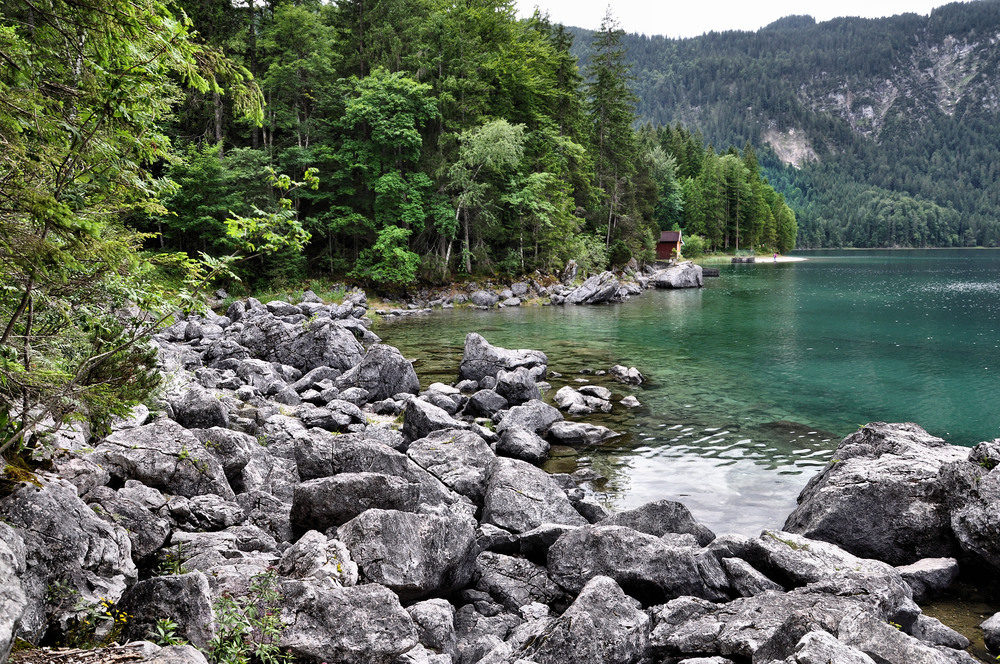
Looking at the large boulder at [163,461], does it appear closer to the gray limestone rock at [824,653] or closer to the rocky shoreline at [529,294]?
the gray limestone rock at [824,653]

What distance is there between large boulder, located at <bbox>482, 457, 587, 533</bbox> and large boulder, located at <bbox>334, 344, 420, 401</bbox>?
8950mm

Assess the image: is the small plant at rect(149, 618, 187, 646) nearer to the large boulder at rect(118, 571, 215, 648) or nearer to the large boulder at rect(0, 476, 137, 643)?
the large boulder at rect(118, 571, 215, 648)

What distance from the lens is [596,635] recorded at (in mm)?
5945

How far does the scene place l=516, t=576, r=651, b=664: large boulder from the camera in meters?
5.82

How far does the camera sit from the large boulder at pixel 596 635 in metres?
5.82

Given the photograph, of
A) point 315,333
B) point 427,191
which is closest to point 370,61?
point 427,191

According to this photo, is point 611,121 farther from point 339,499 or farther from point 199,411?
point 339,499

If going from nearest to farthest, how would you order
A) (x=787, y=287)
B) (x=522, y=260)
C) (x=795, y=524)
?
(x=795, y=524) < (x=522, y=260) < (x=787, y=287)

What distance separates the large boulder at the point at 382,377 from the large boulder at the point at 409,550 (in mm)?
11848

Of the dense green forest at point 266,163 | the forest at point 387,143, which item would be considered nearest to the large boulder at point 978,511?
the dense green forest at point 266,163

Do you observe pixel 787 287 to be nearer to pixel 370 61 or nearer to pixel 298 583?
pixel 370 61

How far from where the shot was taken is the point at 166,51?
5.01m

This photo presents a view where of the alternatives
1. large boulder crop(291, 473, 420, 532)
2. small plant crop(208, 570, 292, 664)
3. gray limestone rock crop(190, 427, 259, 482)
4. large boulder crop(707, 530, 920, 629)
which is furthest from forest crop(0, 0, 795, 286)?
large boulder crop(707, 530, 920, 629)

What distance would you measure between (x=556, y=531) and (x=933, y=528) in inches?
222
